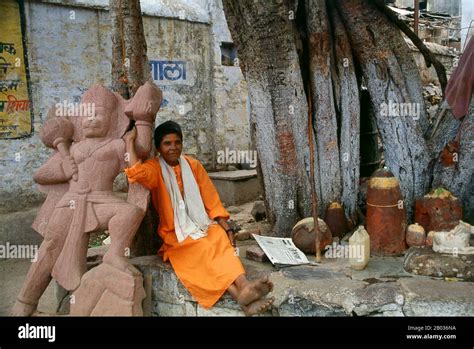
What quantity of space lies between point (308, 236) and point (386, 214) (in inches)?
26.8

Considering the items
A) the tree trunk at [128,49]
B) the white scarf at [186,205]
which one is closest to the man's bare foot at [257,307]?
the white scarf at [186,205]

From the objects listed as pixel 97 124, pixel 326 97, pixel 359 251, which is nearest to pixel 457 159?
pixel 326 97

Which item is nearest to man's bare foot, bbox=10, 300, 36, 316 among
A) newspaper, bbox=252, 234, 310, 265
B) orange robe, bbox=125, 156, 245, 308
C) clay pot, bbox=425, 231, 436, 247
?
orange robe, bbox=125, 156, 245, 308

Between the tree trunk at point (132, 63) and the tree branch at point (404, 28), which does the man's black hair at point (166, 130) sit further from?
the tree branch at point (404, 28)

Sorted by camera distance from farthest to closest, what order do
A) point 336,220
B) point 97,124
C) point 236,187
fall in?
point 236,187 < point 336,220 < point 97,124

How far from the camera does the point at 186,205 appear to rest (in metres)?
3.96

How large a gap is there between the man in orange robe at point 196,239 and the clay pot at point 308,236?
26.7 inches

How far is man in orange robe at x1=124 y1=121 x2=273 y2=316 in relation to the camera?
3.48 meters

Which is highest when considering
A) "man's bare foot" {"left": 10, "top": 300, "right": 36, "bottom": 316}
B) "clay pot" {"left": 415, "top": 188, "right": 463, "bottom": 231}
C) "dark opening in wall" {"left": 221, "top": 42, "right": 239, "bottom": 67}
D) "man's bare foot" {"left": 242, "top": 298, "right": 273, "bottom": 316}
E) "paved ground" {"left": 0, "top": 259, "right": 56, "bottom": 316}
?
"dark opening in wall" {"left": 221, "top": 42, "right": 239, "bottom": 67}

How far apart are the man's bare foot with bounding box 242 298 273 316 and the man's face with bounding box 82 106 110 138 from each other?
1.73 meters

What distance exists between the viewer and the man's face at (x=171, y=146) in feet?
12.9

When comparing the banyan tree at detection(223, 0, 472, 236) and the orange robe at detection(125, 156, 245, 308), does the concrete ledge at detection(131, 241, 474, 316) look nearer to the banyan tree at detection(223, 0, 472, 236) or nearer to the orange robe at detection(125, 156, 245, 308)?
the orange robe at detection(125, 156, 245, 308)

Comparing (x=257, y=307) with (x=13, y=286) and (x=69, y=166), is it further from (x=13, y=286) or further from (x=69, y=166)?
(x=13, y=286)
